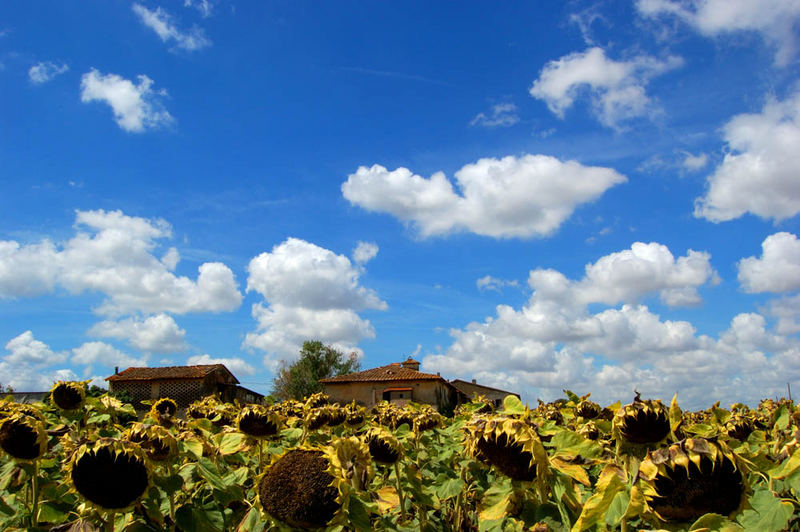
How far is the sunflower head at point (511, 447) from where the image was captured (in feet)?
6.72

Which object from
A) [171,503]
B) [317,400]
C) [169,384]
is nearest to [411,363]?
[169,384]

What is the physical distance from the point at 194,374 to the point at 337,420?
3732 centimetres

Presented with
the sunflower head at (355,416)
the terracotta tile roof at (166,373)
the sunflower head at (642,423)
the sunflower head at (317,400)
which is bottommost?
the sunflower head at (642,423)

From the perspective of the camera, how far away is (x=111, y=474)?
2.27 meters

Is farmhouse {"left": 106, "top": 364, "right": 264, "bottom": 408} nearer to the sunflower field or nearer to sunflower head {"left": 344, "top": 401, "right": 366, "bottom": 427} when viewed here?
sunflower head {"left": 344, "top": 401, "right": 366, "bottom": 427}

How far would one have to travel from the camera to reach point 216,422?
15.6 feet

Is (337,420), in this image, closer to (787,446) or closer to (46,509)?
(46,509)

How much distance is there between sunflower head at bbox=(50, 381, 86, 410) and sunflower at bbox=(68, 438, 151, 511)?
312 cm

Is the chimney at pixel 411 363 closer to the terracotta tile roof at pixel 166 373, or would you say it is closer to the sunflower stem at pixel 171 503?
the terracotta tile roof at pixel 166 373

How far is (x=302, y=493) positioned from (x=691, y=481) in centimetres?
132

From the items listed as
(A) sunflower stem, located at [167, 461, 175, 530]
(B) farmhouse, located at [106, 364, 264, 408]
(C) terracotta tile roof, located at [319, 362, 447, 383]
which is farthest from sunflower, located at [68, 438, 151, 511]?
(C) terracotta tile roof, located at [319, 362, 447, 383]

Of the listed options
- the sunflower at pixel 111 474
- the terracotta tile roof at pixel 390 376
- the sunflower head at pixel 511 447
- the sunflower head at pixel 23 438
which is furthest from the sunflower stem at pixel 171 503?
the terracotta tile roof at pixel 390 376

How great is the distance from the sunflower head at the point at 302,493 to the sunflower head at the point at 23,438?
1.68m

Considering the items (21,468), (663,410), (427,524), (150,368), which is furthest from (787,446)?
(150,368)
